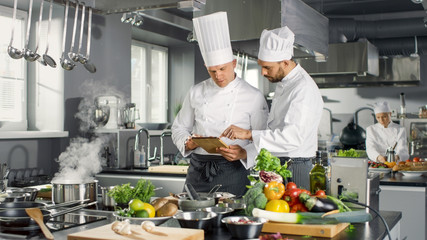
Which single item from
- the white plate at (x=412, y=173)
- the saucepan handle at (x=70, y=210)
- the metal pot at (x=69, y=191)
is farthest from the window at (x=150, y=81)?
the saucepan handle at (x=70, y=210)

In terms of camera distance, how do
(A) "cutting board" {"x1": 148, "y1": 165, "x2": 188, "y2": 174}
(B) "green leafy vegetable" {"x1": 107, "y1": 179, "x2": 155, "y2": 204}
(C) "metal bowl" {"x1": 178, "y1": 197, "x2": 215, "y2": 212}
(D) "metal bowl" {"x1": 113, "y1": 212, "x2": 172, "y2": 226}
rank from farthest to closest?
(A) "cutting board" {"x1": 148, "y1": 165, "x2": 188, "y2": 174} < (B) "green leafy vegetable" {"x1": 107, "y1": 179, "x2": 155, "y2": 204} < (C) "metal bowl" {"x1": 178, "y1": 197, "x2": 215, "y2": 212} < (D) "metal bowl" {"x1": 113, "y1": 212, "x2": 172, "y2": 226}

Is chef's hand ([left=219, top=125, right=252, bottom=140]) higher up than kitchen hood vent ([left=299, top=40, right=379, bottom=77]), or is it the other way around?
kitchen hood vent ([left=299, top=40, right=379, bottom=77])

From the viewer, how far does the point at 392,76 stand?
28.5 ft

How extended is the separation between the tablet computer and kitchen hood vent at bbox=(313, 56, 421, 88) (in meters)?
6.08

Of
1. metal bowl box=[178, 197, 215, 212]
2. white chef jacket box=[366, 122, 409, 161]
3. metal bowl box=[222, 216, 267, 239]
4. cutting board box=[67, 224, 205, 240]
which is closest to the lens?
cutting board box=[67, 224, 205, 240]

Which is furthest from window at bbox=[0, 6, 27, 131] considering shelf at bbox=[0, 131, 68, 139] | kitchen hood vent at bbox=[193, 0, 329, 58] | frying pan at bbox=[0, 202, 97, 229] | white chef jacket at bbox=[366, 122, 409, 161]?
white chef jacket at bbox=[366, 122, 409, 161]

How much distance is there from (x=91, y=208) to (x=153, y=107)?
5754mm

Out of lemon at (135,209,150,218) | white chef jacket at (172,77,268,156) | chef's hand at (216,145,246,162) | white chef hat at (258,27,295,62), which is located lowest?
lemon at (135,209,150,218)

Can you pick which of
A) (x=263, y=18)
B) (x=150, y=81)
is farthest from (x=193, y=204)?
(x=150, y=81)

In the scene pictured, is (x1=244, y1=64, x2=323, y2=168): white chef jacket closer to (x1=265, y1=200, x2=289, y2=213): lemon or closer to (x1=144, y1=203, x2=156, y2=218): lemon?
(x1=265, y1=200, x2=289, y2=213): lemon

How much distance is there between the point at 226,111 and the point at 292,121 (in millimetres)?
524

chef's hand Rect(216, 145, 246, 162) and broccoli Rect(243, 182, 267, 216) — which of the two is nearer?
broccoli Rect(243, 182, 267, 216)

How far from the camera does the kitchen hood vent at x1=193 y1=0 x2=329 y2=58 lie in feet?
12.4

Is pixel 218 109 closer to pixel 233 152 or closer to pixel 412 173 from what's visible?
pixel 233 152
